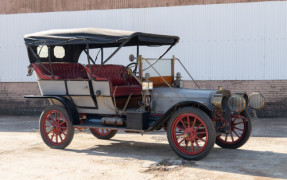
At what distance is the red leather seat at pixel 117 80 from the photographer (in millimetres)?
7695

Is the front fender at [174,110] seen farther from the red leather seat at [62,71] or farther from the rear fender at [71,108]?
the red leather seat at [62,71]

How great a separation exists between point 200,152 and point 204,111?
2.60 feet

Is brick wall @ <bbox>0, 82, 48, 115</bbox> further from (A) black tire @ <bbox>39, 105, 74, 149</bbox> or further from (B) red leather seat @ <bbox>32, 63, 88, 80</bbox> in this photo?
(A) black tire @ <bbox>39, 105, 74, 149</bbox>

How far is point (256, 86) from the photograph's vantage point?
12.7 meters

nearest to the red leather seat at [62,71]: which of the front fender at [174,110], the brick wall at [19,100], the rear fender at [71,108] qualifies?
the rear fender at [71,108]

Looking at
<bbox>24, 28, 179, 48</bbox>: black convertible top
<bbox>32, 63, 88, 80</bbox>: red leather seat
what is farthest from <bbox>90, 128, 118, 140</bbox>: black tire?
<bbox>24, 28, 179, 48</bbox>: black convertible top

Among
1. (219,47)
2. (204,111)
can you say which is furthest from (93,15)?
(204,111)

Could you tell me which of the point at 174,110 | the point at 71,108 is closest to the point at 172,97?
the point at 174,110

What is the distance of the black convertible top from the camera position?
7.33 metres

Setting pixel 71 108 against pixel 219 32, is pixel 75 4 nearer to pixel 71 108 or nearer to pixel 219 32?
pixel 219 32

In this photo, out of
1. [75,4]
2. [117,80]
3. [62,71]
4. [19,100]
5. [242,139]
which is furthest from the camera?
[19,100]

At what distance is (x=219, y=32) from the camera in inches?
511

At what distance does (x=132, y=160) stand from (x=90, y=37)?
2427mm

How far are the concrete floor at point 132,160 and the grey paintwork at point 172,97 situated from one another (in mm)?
852
